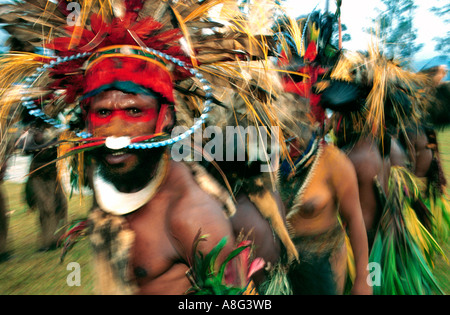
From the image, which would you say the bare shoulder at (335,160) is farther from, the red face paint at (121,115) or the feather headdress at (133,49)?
the red face paint at (121,115)

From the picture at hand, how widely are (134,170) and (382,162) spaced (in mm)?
2562

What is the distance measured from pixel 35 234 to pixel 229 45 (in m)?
5.10

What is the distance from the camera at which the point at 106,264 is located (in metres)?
1.75

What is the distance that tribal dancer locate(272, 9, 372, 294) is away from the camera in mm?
2219

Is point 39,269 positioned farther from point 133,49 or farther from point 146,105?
point 133,49

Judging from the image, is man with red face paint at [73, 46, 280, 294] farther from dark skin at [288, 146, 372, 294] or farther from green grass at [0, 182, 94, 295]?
green grass at [0, 182, 94, 295]

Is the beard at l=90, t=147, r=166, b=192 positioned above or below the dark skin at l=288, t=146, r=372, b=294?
above

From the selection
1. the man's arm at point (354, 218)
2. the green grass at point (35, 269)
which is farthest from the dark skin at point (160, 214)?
the green grass at point (35, 269)

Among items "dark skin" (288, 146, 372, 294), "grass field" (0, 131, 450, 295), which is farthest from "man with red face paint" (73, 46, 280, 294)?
"grass field" (0, 131, 450, 295)

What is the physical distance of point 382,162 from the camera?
321 cm

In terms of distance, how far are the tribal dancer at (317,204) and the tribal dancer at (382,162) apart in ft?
1.02

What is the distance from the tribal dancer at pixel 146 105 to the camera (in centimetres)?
152

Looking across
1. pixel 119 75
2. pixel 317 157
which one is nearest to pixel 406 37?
pixel 317 157

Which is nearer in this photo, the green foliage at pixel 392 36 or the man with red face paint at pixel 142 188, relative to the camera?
the man with red face paint at pixel 142 188
